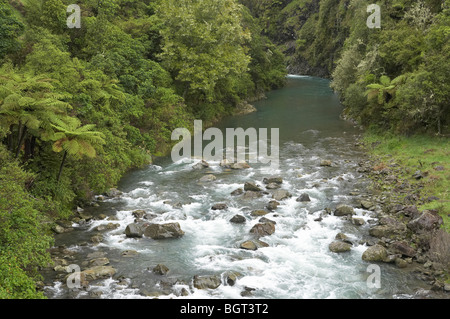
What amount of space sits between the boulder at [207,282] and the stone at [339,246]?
504cm

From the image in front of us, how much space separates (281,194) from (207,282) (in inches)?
358

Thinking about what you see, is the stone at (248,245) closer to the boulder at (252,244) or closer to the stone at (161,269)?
the boulder at (252,244)

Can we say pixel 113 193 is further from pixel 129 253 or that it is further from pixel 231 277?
pixel 231 277

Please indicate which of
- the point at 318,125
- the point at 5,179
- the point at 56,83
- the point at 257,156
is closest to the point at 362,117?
the point at 318,125

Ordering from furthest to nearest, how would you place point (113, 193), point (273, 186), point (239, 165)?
1. point (239, 165)
2. point (273, 186)
3. point (113, 193)

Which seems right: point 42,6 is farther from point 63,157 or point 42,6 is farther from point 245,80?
point 245,80

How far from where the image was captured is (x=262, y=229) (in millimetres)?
16906

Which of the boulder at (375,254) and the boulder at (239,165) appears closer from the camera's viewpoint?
the boulder at (375,254)

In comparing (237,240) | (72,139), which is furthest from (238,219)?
(72,139)

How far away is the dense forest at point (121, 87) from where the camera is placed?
14.6m

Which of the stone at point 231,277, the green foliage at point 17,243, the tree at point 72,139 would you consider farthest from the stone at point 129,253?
the tree at point 72,139

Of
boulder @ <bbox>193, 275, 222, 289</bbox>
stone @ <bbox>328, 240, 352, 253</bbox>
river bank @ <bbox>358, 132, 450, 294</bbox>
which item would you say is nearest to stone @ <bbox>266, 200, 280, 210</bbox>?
stone @ <bbox>328, 240, 352, 253</bbox>

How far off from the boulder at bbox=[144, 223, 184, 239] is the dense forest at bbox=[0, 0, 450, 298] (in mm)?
4048

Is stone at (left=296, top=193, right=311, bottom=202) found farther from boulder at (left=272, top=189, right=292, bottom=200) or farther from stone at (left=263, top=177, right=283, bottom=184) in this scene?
stone at (left=263, top=177, right=283, bottom=184)
